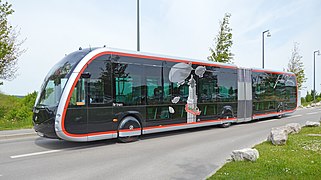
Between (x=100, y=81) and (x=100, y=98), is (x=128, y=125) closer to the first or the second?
(x=100, y=98)

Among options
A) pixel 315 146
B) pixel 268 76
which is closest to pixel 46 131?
pixel 315 146

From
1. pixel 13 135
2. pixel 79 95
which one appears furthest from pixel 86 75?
pixel 13 135

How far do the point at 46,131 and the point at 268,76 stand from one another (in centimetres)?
1453

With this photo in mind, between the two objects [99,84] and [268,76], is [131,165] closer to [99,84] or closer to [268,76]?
[99,84]

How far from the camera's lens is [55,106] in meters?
7.89

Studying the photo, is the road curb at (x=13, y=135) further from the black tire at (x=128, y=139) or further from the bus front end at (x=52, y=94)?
the black tire at (x=128, y=139)

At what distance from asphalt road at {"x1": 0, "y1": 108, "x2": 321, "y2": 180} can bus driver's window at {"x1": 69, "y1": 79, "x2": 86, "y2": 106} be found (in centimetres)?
154

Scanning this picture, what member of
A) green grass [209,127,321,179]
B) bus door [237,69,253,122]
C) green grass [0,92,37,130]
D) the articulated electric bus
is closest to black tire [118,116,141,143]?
the articulated electric bus

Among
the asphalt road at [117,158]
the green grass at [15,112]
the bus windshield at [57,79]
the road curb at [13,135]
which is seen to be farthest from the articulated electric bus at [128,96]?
the green grass at [15,112]

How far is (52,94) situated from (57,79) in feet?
1.68

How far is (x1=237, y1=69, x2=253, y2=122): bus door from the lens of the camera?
14875 mm

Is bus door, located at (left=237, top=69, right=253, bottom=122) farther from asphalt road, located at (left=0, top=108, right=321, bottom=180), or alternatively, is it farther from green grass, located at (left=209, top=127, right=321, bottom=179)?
green grass, located at (left=209, top=127, right=321, bottom=179)

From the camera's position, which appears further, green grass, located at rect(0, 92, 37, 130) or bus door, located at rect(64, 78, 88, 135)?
green grass, located at rect(0, 92, 37, 130)

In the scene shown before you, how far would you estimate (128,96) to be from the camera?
935 cm
